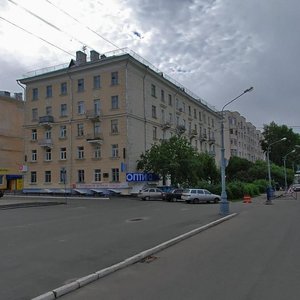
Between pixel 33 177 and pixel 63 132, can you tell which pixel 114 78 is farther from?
pixel 33 177

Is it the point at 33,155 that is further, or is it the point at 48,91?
the point at 33,155

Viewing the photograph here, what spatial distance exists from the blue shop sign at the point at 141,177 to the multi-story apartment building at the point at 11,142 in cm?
2305

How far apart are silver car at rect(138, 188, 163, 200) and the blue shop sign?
5.15 metres

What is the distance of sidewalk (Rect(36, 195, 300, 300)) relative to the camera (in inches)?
258

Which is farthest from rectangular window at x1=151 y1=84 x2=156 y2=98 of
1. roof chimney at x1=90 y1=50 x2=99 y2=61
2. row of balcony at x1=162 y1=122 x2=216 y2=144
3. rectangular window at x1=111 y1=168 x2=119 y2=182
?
rectangular window at x1=111 y1=168 x2=119 y2=182

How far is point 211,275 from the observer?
7832 millimetres

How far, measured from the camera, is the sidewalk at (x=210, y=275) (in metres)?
6.56

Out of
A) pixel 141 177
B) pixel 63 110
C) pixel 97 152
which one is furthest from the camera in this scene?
pixel 63 110

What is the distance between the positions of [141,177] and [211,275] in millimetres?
41518

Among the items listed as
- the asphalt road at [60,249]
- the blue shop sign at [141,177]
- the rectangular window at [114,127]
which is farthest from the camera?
the rectangular window at [114,127]

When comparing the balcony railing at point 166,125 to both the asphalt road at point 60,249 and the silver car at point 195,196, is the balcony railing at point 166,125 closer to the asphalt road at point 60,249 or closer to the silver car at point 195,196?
the silver car at point 195,196

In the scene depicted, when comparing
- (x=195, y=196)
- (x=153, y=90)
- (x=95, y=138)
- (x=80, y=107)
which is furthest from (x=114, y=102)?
(x=195, y=196)

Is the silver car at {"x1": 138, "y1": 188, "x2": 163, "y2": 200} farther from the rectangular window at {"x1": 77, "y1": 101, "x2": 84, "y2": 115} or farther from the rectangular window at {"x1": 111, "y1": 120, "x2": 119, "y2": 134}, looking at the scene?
the rectangular window at {"x1": 77, "y1": 101, "x2": 84, "y2": 115}

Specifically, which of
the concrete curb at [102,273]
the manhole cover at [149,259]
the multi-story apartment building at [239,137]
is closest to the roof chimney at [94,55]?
the concrete curb at [102,273]
